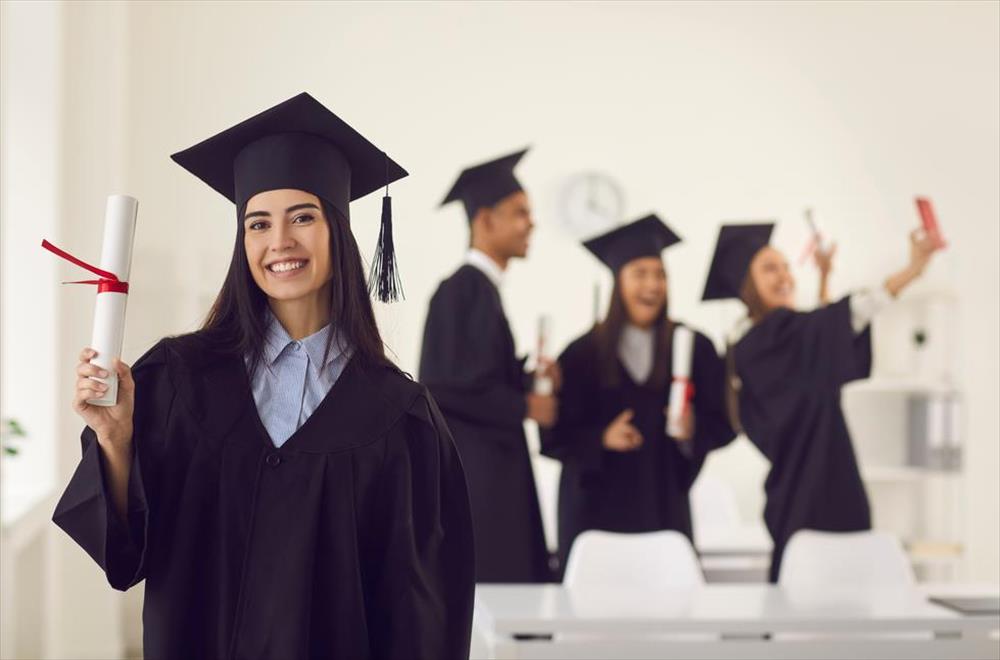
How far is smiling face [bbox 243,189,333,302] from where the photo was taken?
1809mm

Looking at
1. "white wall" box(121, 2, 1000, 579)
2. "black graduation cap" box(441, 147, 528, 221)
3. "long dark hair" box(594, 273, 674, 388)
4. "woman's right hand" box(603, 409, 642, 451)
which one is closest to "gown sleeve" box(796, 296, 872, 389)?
"long dark hair" box(594, 273, 674, 388)

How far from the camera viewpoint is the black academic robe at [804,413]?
446cm

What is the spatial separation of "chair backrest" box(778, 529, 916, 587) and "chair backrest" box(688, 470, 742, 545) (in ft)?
6.19

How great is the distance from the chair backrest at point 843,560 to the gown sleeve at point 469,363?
112cm

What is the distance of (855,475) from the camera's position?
177 inches

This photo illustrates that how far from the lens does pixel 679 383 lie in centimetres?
443

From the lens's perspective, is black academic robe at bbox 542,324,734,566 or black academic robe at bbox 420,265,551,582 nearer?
black academic robe at bbox 420,265,551,582

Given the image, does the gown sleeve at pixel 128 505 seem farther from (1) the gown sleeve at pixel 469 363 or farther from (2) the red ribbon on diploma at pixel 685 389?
(2) the red ribbon on diploma at pixel 685 389

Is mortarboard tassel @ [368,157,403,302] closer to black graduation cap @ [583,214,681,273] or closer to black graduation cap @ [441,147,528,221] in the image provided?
black graduation cap @ [441,147,528,221]

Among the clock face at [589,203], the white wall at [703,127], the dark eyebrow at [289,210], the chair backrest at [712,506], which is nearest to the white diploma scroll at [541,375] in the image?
the white wall at [703,127]

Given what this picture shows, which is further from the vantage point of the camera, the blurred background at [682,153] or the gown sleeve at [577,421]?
the blurred background at [682,153]

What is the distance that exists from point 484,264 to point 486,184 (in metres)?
0.31

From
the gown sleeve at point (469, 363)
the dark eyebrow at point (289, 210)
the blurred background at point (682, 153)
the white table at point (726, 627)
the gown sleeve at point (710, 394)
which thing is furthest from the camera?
the blurred background at point (682, 153)

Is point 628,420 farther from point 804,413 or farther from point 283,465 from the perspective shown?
point 283,465
